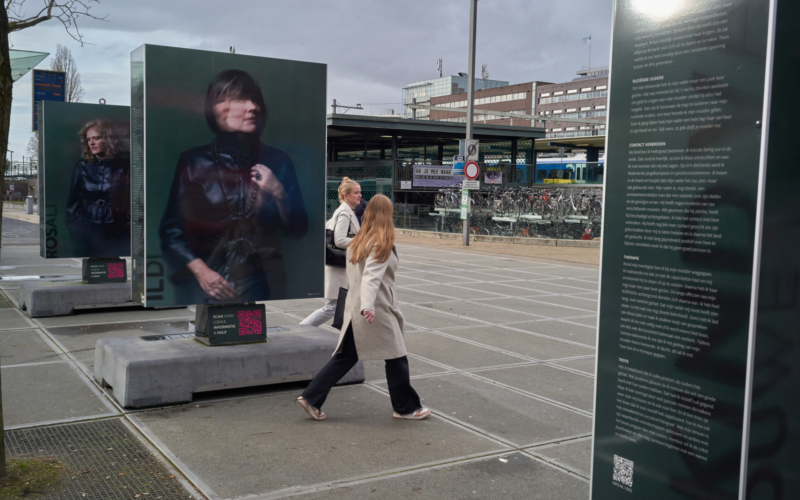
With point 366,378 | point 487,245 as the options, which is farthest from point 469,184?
point 366,378

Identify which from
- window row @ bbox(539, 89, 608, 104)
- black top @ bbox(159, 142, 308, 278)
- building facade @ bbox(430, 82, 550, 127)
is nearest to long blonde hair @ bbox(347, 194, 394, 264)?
black top @ bbox(159, 142, 308, 278)

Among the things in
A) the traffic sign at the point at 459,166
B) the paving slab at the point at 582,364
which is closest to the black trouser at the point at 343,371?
the paving slab at the point at 582,364

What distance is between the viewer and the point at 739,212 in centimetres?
276

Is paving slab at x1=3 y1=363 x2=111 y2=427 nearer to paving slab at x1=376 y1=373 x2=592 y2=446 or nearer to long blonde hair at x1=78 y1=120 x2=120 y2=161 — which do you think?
paving slab at x1=376 y1=373 x2=592 y2=446

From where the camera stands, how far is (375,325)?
5172 millimetres

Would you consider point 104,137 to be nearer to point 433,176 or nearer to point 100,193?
point 100,193

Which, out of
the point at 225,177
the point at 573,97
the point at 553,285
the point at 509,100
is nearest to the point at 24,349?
the point at 225,177

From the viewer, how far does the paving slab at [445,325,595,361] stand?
7.79 metres

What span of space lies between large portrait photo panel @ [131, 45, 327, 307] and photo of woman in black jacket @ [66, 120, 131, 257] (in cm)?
461

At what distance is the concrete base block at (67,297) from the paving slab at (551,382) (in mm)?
5784

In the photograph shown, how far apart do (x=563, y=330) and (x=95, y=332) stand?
583cm

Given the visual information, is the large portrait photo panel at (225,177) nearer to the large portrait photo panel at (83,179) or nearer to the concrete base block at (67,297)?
the concrete base block at (67,297)

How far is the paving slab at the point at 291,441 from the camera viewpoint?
4176 mm

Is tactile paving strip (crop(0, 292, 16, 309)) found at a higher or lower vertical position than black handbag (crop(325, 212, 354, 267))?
lower
